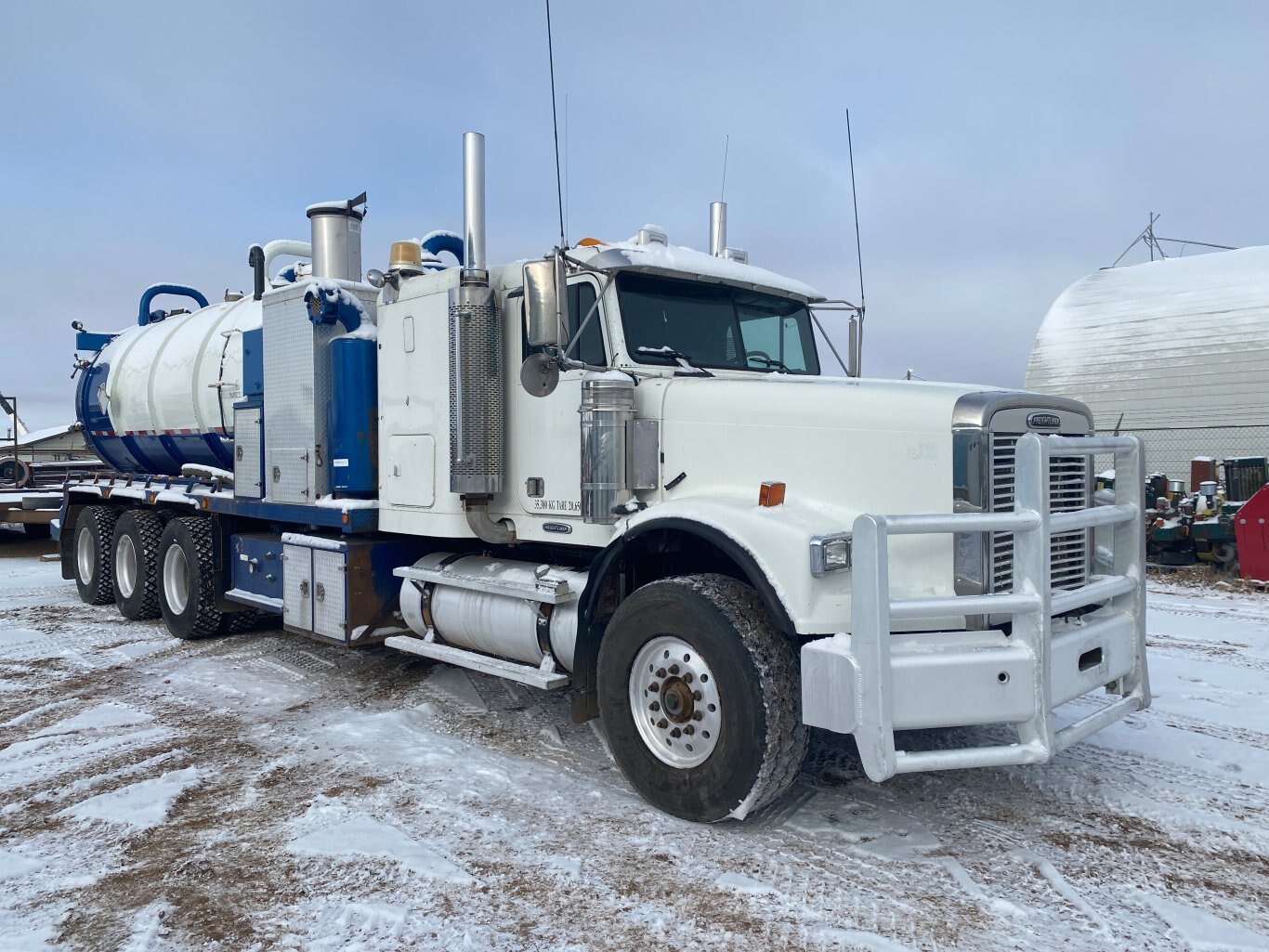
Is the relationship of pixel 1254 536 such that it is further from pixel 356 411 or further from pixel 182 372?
pixel 182 372

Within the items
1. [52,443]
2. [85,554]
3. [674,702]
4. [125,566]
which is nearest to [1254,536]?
[674,702]

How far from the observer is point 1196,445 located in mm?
21578

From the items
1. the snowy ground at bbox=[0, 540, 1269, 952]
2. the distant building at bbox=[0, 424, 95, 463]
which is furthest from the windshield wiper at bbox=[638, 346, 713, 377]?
the distant building at bbox=[0, 424, 95, 463]

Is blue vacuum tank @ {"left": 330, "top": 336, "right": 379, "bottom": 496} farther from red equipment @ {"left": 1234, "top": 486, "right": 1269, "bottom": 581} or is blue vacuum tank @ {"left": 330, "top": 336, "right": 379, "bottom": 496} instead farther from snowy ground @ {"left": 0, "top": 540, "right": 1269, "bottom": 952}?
red equipment @ {"left": 1234, "top": 486, "right": 1269, "bottom": 581}

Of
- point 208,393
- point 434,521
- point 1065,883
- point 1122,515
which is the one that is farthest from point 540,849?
point 208,393

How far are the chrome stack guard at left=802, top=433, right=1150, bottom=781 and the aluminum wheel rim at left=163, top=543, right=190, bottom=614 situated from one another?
706 centimetres

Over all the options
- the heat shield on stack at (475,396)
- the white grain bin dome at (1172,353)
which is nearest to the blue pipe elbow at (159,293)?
the heat shield on stack at (475,396)

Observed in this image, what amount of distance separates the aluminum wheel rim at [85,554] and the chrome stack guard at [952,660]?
9.50 meters

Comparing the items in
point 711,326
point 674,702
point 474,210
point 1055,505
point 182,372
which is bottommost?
point 674,702

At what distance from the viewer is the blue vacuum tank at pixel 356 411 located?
6.62 m

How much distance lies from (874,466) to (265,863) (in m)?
2.99

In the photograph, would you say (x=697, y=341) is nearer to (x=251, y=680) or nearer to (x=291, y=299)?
(x=291, y=299)

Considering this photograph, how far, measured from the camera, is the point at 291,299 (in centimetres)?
706

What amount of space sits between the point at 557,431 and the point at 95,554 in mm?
7425
